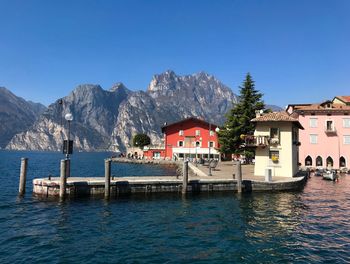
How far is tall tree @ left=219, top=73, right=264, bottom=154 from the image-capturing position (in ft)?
172

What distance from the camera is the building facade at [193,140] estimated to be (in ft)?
271

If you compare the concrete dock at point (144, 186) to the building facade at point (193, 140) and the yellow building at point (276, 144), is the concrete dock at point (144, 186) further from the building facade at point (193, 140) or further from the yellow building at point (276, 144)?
the building facade at point (193, 140)

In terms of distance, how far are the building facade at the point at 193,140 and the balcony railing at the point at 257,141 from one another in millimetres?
46921

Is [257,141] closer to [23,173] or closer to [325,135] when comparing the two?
[23,173]

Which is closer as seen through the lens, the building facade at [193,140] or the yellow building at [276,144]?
the yellow building at [276,144]

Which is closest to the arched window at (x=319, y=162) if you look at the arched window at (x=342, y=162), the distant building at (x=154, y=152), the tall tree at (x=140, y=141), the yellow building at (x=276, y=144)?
the arched window at (x=342, y=162)

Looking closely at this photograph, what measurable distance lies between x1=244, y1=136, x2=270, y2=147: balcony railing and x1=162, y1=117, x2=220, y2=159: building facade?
46.9 meters

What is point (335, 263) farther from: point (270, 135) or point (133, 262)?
point (270, 135)

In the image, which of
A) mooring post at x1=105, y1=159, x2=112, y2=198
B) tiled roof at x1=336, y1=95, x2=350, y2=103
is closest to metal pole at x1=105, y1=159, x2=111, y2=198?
mooring post at x1=105, y1=159, x2=112, y2=198

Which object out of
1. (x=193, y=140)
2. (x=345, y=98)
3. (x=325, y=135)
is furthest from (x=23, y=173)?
(x=345, y=98)

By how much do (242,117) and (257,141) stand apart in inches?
757

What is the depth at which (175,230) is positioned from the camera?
56.0 ft

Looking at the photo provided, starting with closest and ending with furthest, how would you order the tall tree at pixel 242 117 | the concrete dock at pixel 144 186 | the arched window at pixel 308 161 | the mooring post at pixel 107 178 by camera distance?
the mooring post at pixel 107 178 < the concrete dock at pixel 144 186 < the tall tree at pixel 242 117 < the arched window at pixel 308 161

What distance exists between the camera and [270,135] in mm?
34500
